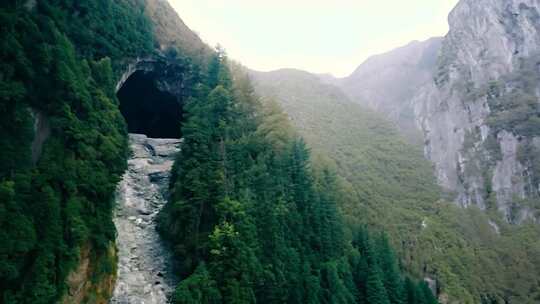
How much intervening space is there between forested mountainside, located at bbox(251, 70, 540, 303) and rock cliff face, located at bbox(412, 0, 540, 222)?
2.53m

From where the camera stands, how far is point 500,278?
1348 inches

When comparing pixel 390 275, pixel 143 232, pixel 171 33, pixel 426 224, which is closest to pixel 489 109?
pixel 426 224

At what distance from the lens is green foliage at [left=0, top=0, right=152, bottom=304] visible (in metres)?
11.3

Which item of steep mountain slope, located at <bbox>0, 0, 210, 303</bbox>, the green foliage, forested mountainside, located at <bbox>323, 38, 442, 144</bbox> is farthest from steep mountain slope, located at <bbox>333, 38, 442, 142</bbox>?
the green foliage

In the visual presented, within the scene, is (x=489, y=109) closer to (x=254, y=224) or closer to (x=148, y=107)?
(x=148, y=107)

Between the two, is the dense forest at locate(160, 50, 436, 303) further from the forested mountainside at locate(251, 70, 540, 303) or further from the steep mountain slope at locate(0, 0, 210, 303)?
the forested mountainside at locate(251, 70, 540, 303)

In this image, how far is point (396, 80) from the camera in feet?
305

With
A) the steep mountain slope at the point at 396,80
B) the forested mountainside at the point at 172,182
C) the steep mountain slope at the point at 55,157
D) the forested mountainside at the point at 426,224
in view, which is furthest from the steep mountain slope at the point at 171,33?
the steep mountain slope at the point at 396,80

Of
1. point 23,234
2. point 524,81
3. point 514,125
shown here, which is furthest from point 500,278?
point 23,234

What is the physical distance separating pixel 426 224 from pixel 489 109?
19943 millimetres

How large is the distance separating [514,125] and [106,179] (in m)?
44.2

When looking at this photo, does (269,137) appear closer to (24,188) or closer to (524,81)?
(24,188)

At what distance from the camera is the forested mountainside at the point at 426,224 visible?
32875mm

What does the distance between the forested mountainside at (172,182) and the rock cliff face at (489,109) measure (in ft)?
68.5
